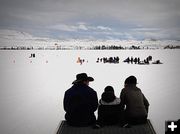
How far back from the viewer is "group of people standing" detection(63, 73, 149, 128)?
492 centimetres

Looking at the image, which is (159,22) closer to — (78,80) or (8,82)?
(8,82)

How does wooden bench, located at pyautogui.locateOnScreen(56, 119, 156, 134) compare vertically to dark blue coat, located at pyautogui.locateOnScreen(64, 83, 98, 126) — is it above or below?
below

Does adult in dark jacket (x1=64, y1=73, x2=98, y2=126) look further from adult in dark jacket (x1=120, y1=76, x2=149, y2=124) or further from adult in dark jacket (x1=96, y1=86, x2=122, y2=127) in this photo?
adult in dark jacket (x1=120, y1=76, x2=149, y2=124)

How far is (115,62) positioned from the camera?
62.8ft

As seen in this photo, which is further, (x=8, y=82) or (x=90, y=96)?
(x=8, y=82)

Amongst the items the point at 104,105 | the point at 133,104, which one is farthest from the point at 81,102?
the point at 133,104

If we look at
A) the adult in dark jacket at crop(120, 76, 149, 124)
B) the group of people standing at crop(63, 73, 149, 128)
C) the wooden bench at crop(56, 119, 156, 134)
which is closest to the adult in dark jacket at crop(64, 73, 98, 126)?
the group of people standing at crop(63, 73, 149, 128)

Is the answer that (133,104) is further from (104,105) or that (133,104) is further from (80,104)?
(80,104)

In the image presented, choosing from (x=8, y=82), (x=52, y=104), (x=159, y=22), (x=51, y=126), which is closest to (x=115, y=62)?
(x=8, y=82)

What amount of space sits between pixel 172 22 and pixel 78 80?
41.6m

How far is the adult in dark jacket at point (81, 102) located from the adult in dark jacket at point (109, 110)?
0.10 metres

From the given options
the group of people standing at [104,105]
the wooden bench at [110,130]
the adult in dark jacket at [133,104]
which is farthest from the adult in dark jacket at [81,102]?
the adult in dark jacket at [133,104]

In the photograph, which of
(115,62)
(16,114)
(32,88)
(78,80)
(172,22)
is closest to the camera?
(78,80)

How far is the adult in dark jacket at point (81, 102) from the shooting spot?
4918mm
